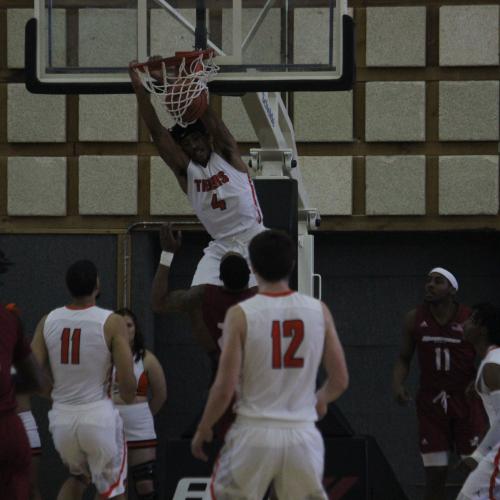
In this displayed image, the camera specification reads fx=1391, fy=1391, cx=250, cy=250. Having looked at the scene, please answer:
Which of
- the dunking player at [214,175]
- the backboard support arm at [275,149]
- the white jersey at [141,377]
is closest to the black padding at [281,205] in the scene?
the backboard support arm at [275,149]

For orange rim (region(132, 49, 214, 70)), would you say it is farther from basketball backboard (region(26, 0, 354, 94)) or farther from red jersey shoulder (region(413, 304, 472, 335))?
red jersey shoulder (region(413, 304, 472, 335))

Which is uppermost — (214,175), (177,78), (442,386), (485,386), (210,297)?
(177,78)

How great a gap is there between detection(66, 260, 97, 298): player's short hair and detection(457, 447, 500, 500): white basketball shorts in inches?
114

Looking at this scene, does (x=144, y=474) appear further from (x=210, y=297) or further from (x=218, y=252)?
(x=210, y=297)

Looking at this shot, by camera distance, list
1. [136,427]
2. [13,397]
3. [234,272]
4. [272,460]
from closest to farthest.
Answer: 1. [272,460]
2. [13,397]
3. [234,272]
4. [136,427]

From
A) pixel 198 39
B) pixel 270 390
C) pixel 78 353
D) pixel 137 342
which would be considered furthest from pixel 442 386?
pixel 270 390

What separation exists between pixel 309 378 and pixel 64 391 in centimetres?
311

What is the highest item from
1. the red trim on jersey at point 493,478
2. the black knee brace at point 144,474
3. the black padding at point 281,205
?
the black padding at point 281,205

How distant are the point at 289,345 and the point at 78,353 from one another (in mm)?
2924

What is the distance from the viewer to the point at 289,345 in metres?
7.08

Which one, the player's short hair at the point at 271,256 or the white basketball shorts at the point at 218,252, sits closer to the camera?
the player's short hair at the point at 271,256

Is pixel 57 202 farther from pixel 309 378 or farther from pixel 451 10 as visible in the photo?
pixel 309 378

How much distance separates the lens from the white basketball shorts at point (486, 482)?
9.23 metres

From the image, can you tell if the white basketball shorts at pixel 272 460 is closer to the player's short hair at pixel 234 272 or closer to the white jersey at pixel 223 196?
the player's short hair at pixel 234 272
